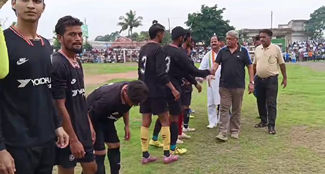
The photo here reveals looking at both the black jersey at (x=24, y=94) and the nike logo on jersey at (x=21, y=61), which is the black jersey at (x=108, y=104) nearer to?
the black jersey at (x=24, y=94)

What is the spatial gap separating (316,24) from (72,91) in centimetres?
7512

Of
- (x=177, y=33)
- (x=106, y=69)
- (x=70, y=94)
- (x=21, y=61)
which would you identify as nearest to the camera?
(x=21, y=61)

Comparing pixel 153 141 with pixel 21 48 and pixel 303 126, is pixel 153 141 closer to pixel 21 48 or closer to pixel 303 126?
pixel 303 126

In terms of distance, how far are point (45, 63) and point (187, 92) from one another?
4875mm

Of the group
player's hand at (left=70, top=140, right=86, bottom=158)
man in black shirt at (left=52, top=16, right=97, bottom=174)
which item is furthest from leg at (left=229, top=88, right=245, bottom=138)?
player's hand at (left=70, top=140, right=86, bottom=158)

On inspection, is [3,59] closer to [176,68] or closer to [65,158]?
[65,158]

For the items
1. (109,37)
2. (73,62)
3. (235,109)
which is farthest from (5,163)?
(109,37)

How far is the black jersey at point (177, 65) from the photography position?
606 cm

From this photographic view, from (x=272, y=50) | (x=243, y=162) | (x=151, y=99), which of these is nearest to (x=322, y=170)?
(x=243, y=162)

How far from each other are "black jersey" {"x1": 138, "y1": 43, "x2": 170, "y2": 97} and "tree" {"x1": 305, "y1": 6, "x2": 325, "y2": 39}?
6829 centimetres

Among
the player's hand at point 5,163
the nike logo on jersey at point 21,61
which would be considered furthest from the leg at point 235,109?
the player's hand at point 5,163

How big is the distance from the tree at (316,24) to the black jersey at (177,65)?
67528 millimetres

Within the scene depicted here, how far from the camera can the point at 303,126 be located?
7.76 metres

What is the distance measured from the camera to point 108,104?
4066mm
